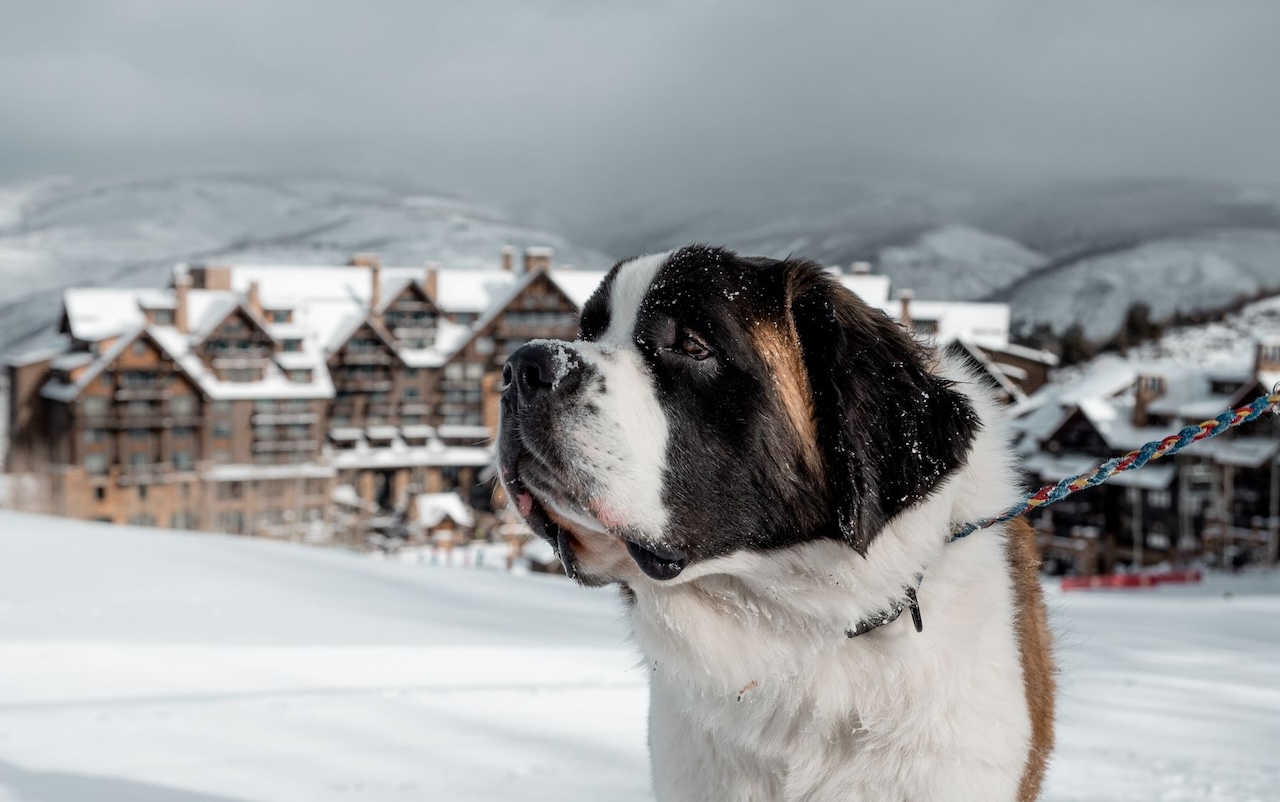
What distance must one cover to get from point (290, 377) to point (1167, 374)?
32.1m

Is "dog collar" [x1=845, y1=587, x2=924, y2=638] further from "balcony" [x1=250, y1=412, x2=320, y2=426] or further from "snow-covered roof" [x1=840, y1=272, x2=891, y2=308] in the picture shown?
"balcony" [x1=250, y1=412, x2=320, y2=426]

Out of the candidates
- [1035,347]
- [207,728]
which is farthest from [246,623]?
[1035,347]

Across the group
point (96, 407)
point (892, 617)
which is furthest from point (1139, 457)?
point (96, 407)

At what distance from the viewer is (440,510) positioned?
3856 cm

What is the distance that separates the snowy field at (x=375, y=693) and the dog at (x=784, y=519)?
4.24 feet

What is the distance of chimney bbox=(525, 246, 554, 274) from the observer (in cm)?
4366

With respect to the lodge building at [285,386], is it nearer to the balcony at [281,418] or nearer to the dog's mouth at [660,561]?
the balcony at [281,418]

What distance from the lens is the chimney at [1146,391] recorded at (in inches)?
1309

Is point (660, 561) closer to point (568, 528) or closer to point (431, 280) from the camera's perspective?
point (568, 528)

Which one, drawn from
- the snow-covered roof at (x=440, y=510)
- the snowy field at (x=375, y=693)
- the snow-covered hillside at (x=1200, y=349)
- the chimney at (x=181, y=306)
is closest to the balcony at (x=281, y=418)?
the chimney at (x=181, y=306)

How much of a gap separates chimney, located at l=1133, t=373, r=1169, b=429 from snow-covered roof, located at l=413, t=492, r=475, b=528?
24.2 meters

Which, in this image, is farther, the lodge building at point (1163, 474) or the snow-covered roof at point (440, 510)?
the snow-covered roof at point (440, 510)

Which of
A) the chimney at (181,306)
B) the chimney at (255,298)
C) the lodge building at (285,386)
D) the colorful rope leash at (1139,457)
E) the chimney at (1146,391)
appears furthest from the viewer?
the chimney at (255,298)

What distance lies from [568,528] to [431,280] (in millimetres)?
42879
